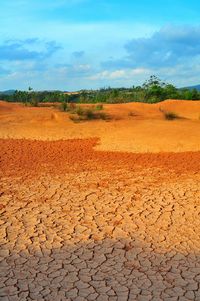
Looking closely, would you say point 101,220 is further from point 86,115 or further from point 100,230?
point 86,115

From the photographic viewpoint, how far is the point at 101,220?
288 inches

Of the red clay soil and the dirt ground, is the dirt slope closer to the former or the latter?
the dirt ground

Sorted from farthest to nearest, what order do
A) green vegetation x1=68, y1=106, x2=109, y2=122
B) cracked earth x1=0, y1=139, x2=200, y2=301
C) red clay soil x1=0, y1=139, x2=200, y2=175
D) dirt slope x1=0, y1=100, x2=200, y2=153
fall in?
1. green vegetation x1=68, y1=106, x2=109, y2=122
2. dirt slope x1=0, y1=100, x2=200, y2=153
3. red clay soil x1=0, y1=139, x2=200, y2=175
4. cracked earth x1=0, y1=139, x2=200, y2=301

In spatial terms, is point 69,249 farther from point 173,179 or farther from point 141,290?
point 173,179

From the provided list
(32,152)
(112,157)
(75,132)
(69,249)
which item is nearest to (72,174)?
(112,157)

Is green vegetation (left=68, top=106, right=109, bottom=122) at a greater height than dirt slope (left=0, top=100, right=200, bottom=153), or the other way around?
green vegetation (left=68, top=106, right=109, bottom=122)

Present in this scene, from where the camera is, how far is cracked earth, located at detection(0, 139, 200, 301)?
5105mm

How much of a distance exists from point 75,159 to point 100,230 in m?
5.64

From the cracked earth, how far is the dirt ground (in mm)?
13

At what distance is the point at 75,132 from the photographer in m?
17.3

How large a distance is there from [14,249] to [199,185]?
4.58 metres

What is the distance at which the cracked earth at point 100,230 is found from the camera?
201 inches

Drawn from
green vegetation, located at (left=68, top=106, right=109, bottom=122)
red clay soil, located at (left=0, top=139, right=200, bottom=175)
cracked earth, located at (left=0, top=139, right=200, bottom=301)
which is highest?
green vegetation, located at (left=68, top=106, right=109, bottom=122)

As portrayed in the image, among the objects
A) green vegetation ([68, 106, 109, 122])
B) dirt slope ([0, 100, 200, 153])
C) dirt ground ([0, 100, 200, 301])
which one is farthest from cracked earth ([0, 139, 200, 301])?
green vegetation ([68, 106, 109, 122])
